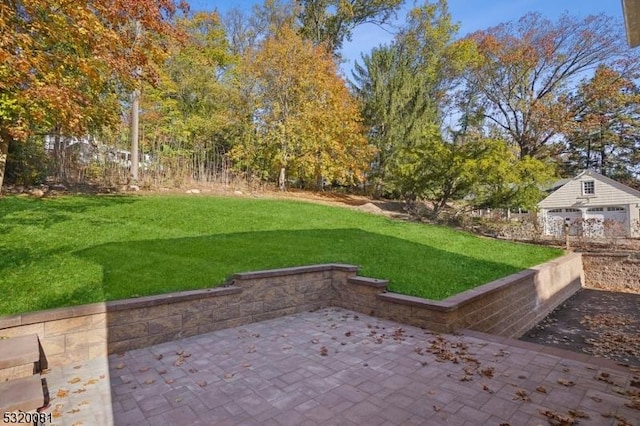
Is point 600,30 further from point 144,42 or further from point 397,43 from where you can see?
point 144,42

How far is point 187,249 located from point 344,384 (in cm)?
411

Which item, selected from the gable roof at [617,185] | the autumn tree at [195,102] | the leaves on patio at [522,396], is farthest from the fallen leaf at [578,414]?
the gable roof at [617,185]

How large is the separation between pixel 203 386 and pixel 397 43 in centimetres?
2321

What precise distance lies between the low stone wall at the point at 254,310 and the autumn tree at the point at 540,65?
1791cm

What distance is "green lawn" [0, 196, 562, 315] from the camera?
4.30 metres

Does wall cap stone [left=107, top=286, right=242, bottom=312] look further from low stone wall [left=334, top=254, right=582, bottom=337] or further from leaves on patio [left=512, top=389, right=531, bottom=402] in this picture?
leaves on patio [left=512, top=389, right=531, bottom=402]

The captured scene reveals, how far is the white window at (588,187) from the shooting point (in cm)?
2014

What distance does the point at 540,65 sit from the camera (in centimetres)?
2025

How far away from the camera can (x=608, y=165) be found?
2698cm

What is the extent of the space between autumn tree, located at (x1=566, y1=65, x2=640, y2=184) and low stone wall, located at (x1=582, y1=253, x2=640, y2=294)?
1172 cm

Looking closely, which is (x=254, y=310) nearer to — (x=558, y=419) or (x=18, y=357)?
(x=18, y=357)

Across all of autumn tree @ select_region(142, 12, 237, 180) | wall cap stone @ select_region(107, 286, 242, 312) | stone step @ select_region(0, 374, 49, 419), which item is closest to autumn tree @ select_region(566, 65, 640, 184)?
autumn tree @ select_region(142, 12, 237, 180)

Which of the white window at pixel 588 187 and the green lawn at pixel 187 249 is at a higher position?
the white window at pixel 588 187

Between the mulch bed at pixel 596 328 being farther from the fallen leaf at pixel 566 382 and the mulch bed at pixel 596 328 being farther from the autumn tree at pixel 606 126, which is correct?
the autumn tree at pixel 606 126
